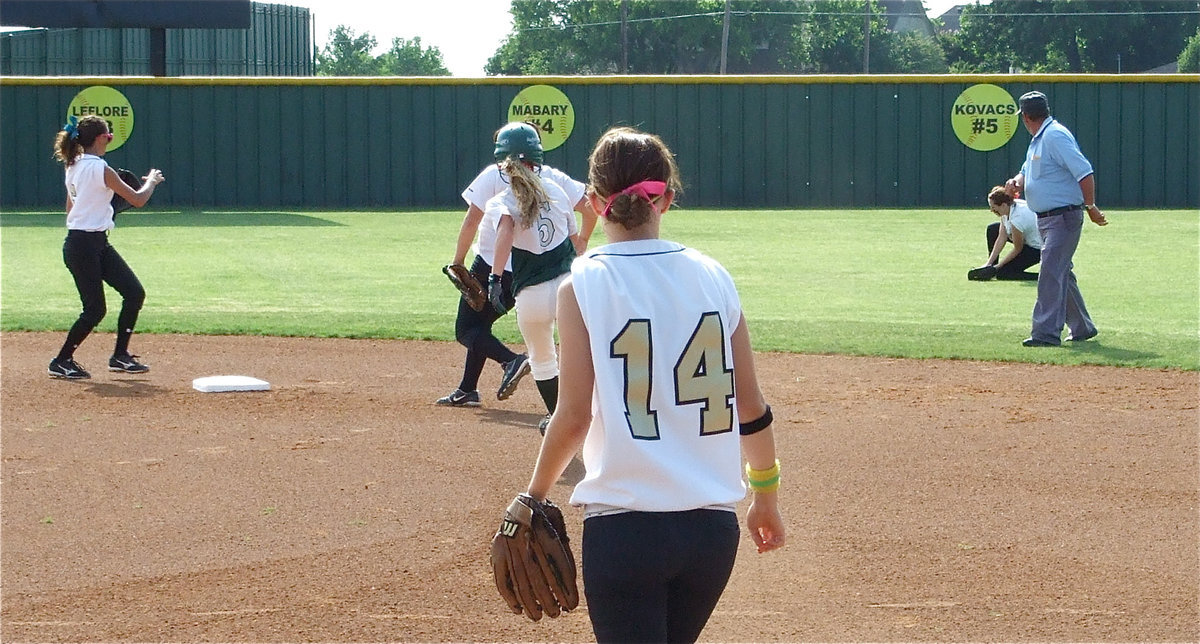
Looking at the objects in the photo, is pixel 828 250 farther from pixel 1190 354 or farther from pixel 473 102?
pixel 473 102

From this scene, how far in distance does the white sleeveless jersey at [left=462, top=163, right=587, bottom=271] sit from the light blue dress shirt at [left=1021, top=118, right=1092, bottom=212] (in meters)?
4.66

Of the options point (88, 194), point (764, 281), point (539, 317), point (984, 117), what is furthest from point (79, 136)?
point (984, 117)

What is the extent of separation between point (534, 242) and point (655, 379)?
14.8 feet

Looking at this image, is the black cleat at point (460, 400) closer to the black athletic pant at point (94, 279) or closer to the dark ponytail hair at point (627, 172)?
the black athletic pant at point (94, 279)

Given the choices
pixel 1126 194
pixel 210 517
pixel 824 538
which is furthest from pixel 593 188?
pixel 1126 194

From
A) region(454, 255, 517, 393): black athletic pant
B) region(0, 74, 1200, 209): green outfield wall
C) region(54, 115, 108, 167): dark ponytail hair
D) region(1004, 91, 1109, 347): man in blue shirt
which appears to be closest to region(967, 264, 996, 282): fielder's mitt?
region(1004, 91, 1109, 347): man in blue shirt

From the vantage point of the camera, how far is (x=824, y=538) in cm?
571

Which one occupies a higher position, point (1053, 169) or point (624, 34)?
point (624, 34)

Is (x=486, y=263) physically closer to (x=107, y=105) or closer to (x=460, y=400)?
(x=460, y=400)

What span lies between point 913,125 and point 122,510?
79.9ft

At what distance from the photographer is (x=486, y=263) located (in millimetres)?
8570

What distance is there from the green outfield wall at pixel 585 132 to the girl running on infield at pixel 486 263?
19.8m

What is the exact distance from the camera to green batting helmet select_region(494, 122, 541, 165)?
7109 mm

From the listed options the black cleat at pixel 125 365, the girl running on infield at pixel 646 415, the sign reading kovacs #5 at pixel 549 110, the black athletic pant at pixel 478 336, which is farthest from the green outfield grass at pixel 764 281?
the girl running on infield at pixel 646 415
